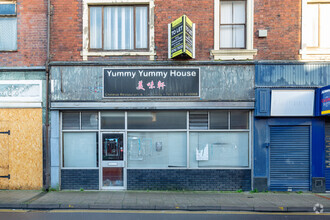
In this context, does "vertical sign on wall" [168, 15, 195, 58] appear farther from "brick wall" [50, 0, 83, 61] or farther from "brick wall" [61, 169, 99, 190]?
"brick wall" [61, 169, 99, 190]

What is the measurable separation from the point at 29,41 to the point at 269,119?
9140 mm

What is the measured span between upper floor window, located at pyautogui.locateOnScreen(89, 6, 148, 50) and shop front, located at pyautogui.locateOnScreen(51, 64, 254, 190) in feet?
3.23

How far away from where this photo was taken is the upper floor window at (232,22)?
788 centimetres

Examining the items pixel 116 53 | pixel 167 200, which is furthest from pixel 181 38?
pixel 167 200

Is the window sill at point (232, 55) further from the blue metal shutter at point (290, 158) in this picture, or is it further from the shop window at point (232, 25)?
the blue metal shutter at point (290, 158)

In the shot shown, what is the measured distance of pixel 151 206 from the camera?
605 cm

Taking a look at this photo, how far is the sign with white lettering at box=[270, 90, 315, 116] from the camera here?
746 centimetres

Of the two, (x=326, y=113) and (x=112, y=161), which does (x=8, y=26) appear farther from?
(x=326, y=113)

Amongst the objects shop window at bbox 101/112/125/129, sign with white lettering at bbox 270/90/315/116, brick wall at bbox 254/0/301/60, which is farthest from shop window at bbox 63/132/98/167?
brick wall at bbox 254/0/301/60

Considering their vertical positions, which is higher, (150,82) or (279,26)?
(279,26)

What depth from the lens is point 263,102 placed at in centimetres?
748

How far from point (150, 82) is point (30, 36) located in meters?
4.72

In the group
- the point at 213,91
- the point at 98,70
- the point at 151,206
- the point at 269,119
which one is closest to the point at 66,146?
the point at 98,70

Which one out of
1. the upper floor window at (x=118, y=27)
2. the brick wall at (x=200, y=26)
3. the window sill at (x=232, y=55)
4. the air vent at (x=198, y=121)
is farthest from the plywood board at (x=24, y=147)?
the window sill at (x=232, y=55)
